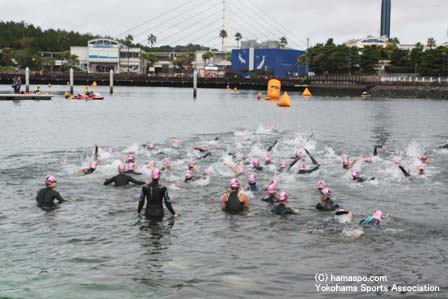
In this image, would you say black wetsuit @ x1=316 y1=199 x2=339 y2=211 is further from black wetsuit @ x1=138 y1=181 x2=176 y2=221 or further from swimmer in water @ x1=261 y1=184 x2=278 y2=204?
black wetsuit @ x1=138 y1=181 x2=176 y2=221

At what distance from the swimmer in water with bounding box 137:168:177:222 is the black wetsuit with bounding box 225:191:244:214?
2251mm

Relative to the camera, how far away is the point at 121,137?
1945 inches

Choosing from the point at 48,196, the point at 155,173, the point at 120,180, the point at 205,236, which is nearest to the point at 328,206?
the point at 205,236

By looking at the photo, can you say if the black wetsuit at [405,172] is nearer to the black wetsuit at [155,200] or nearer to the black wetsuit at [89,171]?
the black wetsuit at [155,200]

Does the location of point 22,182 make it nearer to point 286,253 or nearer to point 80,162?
Result: point 80,162

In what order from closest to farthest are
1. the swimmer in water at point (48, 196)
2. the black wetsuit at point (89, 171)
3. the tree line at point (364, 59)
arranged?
the swimmer in water at point (48, 196)
the black wetsuit at point (89, 171)
the tree line at point (364, 59)

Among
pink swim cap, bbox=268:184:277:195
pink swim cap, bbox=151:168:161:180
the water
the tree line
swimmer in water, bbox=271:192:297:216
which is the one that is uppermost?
the tree line

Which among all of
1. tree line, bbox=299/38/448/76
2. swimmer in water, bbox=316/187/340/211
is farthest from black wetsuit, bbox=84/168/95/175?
tree line, bbox=299/38/448/76

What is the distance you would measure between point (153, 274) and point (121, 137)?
34.5 meters

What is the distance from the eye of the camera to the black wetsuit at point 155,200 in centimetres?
1947

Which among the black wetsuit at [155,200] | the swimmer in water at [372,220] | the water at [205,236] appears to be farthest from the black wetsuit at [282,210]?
the black wetsuit at [155,200]

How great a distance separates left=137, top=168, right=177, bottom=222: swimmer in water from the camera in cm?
1942

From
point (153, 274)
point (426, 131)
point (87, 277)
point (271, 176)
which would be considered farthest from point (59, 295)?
point (426, 131)

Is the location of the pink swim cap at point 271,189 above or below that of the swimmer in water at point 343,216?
above
